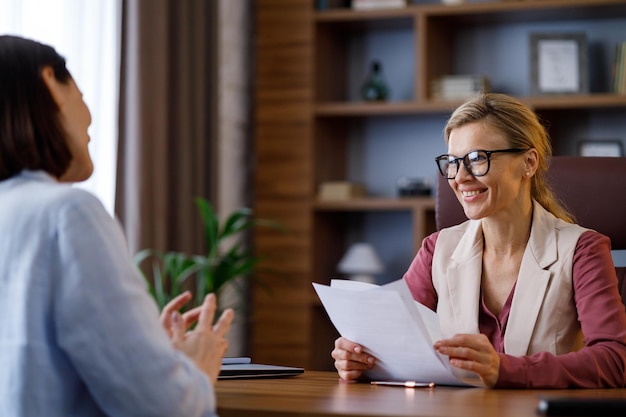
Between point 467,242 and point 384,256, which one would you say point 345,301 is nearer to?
point 467,242

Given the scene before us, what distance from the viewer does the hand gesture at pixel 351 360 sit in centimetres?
182

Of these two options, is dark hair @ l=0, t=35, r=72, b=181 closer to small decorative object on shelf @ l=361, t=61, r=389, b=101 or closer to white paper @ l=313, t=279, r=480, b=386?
white paper @ l=313, t=279, r=480, b=386

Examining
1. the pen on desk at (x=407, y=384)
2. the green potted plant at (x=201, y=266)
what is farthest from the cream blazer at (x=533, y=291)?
the green potted plant at (x=201, y=266)

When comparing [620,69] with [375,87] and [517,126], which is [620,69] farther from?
[517,126]

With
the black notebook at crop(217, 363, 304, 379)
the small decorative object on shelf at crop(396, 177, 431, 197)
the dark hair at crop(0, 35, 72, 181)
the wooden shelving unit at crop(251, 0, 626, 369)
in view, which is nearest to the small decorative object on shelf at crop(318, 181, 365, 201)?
the wooden shelving unit at crop(251, 0, 626, 369)

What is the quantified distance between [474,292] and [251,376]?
1.91 feet

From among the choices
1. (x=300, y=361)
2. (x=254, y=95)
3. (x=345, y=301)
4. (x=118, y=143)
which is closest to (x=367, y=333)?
(x=345, y=301)

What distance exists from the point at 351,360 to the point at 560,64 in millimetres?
3121

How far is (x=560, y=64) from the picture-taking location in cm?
459

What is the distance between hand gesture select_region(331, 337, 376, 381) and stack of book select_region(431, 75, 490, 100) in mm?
2933

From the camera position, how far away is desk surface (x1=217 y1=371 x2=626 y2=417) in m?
1.39

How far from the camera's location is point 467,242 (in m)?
2.26

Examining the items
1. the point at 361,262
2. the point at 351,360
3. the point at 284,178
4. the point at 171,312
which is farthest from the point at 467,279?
the point at 284,178

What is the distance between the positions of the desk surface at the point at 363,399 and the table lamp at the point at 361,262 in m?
2.83
